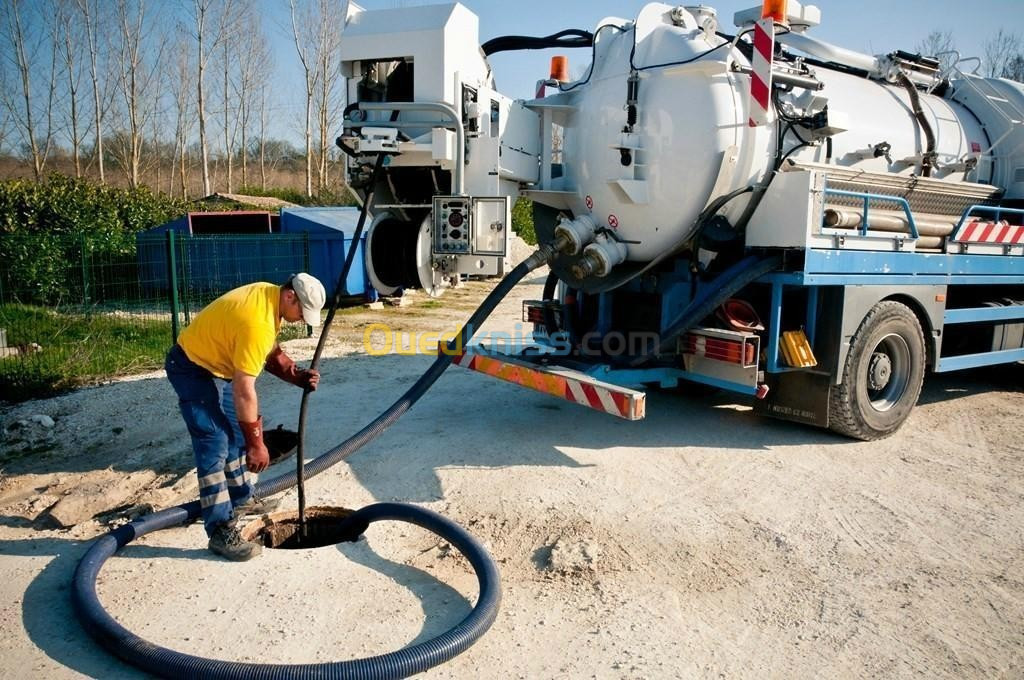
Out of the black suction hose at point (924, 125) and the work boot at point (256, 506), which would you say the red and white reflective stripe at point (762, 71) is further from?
the work boot at point (256, 506)

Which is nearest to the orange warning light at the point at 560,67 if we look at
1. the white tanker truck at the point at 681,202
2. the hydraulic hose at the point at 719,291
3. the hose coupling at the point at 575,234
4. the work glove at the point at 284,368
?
the white tanker truck at the point at 681,202

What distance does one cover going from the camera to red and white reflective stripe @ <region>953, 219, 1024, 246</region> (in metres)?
6.34

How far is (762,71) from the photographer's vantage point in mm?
4961

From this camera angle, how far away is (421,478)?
16.2 feet

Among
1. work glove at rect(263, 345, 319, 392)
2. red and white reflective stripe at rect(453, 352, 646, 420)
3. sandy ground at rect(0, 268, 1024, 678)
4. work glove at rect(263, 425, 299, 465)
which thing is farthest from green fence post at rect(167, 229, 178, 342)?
work glove at rect(263, 345, 319, 392)

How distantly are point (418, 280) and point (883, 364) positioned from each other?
3.73 metres

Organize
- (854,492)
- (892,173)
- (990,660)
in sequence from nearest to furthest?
(990,660) → (854,492) → (892,173)

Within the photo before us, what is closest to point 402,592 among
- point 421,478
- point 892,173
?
point 421,478

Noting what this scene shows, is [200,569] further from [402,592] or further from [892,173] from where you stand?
[892,173]

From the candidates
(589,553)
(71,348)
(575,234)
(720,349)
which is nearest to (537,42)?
(575,234)

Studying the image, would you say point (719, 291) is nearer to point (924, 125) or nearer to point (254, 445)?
point (924, 125)

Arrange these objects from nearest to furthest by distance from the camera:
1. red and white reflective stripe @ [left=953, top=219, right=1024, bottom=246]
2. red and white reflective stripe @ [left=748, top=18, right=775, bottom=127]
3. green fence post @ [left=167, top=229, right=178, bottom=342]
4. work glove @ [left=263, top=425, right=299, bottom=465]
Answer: red and white reflective stripe @ [left=748, top=18, right=775, bottom=127] → work glove @ [left=263, top=425, right=299, bottom=465] → red and white reflective stripe @ [left=953, top=219, right=1024, bottom=246] → green fence post @ [left=167, top=229, right=178, bottom=342]

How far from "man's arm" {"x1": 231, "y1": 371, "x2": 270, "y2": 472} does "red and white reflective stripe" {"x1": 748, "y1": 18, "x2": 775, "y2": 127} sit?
3.67 metres

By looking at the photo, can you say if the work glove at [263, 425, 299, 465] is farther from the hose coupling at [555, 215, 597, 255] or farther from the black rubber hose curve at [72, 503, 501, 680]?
the hose coupling at [555, 215, 597, 255]
